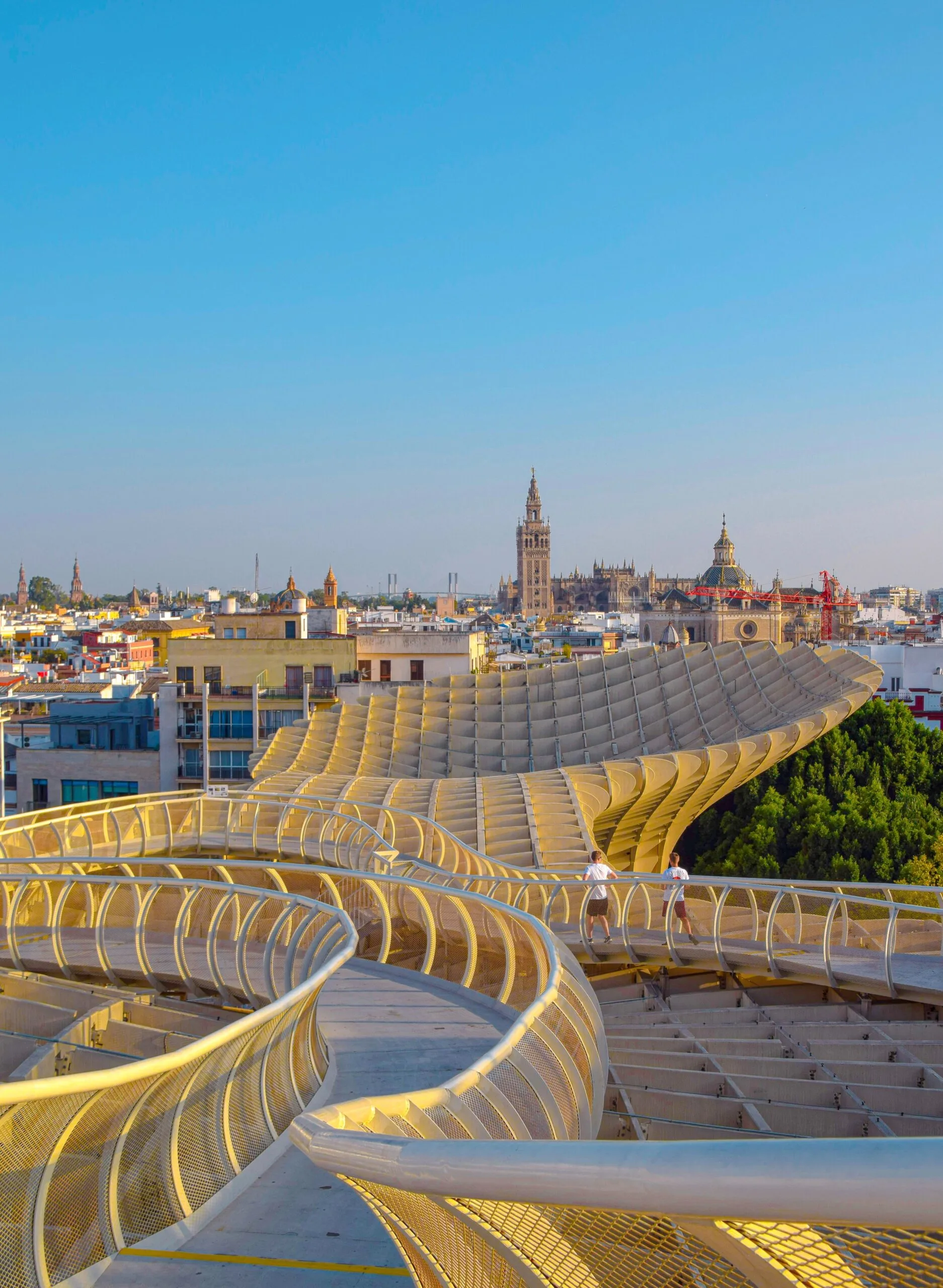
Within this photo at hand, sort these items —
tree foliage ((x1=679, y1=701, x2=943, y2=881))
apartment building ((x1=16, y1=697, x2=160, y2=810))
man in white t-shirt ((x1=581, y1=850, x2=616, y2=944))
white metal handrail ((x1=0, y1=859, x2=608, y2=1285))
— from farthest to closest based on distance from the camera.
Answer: apartment building ((x1=16, y1=697, x2=160, y2=810)) → tree foliage ((x1=679, y1=701, x2=943, y2=881)) → man in white t-shirt ((x1=581, y1=850, x2=616, y2=944)) → white metal handrail ((x1=0, y1=859, x2=608, y2=1285))

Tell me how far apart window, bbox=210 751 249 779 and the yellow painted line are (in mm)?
36444

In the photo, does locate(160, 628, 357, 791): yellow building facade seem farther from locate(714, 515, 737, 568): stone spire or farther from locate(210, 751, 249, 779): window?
locate(714, 515, 737, 568): stone spire

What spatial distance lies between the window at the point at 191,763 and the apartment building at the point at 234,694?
0.08ft

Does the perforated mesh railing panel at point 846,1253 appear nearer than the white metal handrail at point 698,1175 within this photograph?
No

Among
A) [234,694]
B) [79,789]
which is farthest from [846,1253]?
[234,694]

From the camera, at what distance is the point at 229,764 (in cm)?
4106

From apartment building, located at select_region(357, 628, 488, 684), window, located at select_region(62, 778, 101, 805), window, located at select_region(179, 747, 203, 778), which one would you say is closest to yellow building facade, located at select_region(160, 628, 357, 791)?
window, located at select_region(179, 747, 203, 778)

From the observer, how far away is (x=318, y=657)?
1684 inches

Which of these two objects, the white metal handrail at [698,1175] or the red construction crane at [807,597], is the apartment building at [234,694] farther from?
the red construction crane at [807,597]

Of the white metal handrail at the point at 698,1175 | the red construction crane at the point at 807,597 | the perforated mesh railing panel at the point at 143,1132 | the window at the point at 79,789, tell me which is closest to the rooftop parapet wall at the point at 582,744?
the window at the point at 79,789

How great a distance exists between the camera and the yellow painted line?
184 inches

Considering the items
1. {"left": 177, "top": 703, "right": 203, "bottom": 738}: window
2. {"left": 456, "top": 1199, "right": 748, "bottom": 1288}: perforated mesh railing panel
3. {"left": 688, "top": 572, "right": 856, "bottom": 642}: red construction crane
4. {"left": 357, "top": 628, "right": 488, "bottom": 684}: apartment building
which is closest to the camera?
{"left": 456, "top": 1199, "right": 748, "bottom": 1288}: perforated mesh railing panel

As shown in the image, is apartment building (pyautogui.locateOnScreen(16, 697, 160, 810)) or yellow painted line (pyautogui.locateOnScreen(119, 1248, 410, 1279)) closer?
yellow painted line (pyautogui.locateOnScreen(119, 1248, 410, 1279))

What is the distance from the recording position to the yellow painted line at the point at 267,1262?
184 inches
